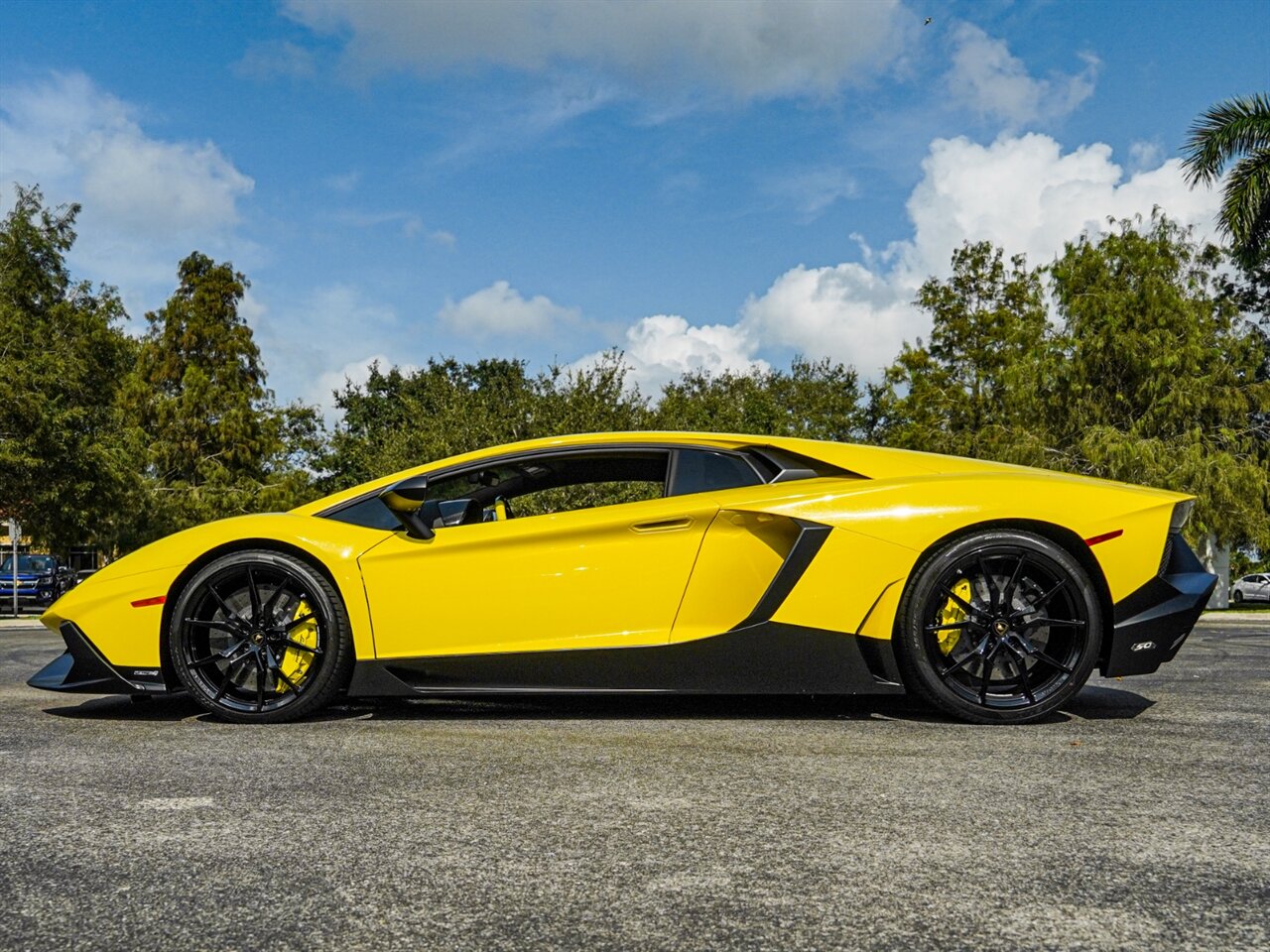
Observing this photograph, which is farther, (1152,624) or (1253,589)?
(1253,589)

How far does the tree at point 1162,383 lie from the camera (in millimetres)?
25281

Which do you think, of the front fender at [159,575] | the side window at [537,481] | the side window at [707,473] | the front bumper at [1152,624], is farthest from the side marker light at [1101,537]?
the front fender at [159,575]

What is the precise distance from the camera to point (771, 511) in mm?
4621

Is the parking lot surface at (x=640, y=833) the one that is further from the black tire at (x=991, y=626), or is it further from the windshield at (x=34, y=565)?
the windshield at (x=34, y=565)

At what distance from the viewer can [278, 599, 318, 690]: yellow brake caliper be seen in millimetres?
4768

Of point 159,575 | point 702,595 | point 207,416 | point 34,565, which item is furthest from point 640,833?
point 207,416

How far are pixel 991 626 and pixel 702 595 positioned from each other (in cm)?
113

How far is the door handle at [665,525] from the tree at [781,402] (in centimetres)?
3901

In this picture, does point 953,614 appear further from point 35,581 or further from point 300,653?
point 35,581

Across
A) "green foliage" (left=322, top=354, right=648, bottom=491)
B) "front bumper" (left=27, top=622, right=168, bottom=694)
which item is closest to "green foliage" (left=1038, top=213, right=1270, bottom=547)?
"green foliage" (left=322, top=354, right=648, bottom=491)

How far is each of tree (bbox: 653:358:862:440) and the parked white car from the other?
16.5 m

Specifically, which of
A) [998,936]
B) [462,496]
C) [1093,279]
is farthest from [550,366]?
[998,936]

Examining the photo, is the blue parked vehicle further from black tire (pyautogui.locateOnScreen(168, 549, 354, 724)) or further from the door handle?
the door handle

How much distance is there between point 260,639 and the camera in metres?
4.79
